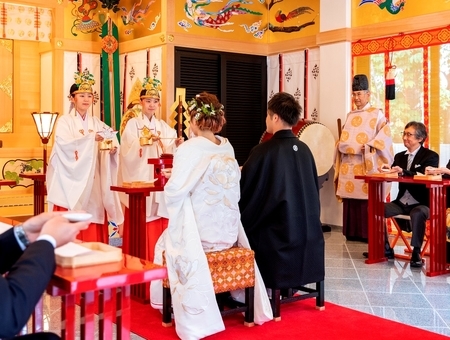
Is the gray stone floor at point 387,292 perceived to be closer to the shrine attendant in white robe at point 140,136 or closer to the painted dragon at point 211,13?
the shrine attendant in white robe at point 140,136

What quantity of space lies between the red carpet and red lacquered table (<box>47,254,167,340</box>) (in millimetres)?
1500

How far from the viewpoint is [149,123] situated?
5.94 metres

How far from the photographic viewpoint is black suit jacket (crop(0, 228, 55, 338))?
1.50 m

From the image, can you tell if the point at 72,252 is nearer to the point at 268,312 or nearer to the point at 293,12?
the point at 268,312

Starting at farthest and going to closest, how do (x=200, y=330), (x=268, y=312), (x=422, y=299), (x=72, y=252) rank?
1. (x=422, y=299)
2. (x=268, y=312)
3. (x=200, y=330)
4. (x=72, y=252)

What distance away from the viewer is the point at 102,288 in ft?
5.93

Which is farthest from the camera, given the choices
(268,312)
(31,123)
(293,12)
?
(31,123)

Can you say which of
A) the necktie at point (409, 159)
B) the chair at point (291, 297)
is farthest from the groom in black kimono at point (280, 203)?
the necktie at point (409, 159)

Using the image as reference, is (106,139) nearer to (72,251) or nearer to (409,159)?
(409,159)

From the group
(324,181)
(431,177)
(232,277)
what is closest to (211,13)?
(324,181)

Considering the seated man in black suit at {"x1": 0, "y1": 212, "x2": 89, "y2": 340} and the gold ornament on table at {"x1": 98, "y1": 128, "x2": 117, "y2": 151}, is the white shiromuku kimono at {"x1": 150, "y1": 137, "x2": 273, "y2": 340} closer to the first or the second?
the seated man in black suit at {"x1": 0, "y1": 212, "x2": 89, "y2": 340}

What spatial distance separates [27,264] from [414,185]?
465 centimetres

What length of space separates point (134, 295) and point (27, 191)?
468 centimetres

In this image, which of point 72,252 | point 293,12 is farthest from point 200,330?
point 293,12
